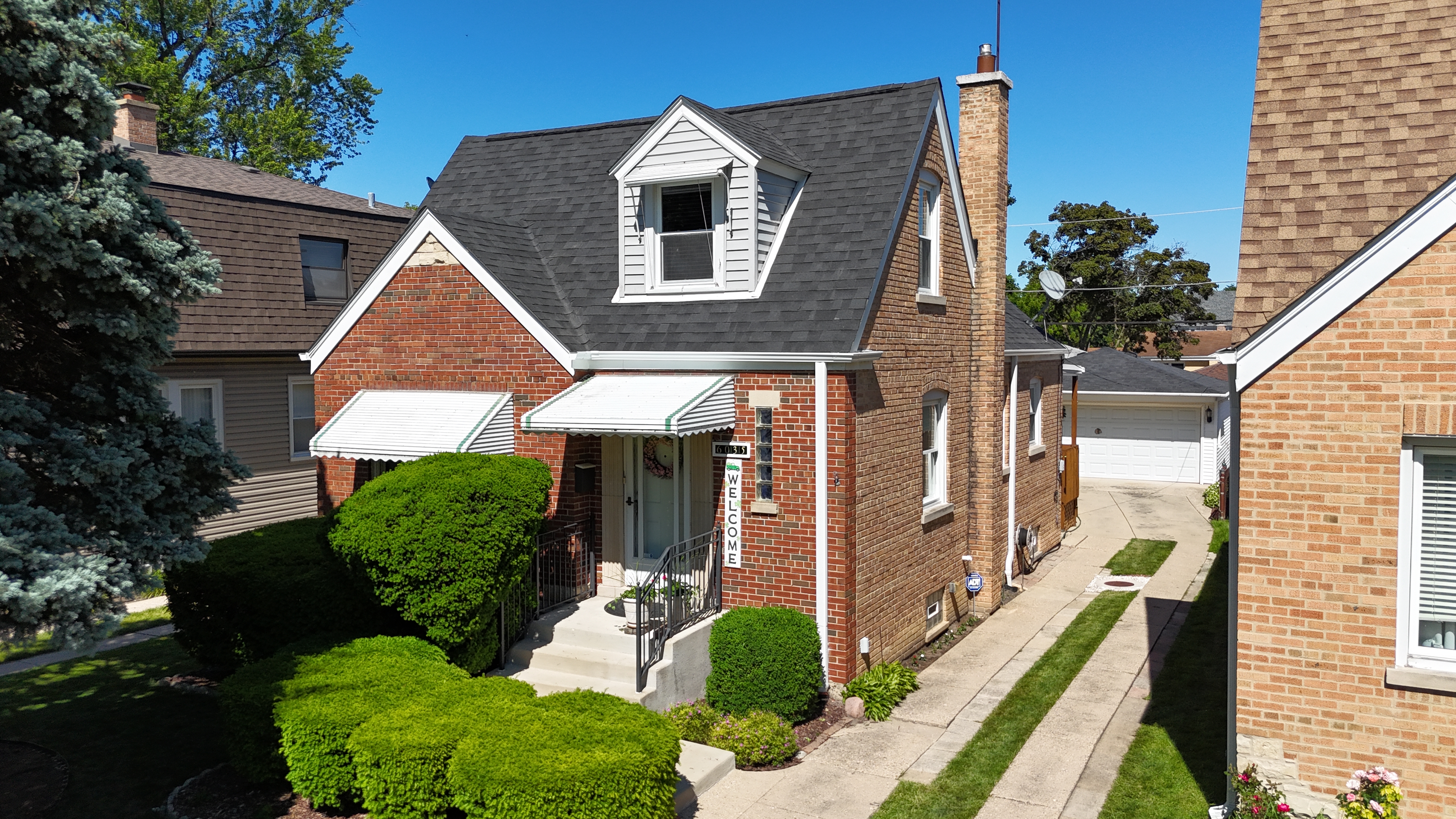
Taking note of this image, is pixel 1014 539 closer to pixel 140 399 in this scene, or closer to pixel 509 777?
pixel 509 777

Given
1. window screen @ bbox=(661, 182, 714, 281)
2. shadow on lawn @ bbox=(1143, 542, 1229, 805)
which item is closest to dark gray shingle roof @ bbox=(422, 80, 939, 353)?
window screen @ bbox=(661, 182, 714, 281)

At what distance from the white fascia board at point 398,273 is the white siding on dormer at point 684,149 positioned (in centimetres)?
258

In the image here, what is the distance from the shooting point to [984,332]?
625 inches

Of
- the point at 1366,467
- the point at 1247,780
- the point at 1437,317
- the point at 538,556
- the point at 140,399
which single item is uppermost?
the point at 1437,317

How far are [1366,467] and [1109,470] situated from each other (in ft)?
82.5

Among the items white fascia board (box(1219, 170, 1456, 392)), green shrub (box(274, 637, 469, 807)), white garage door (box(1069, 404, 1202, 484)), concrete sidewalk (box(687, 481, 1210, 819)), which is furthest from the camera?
white garage door (box(1069, 404, 1202, 484))

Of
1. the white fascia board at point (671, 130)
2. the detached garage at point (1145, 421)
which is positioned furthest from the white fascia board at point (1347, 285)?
the detached garage at point (1145, 421)

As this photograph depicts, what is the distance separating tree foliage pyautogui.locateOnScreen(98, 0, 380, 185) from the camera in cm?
3409

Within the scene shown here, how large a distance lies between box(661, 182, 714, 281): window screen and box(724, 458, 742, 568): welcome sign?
111 inches

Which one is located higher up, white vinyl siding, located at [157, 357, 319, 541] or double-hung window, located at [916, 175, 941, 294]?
double-hung window, located at [916, 175, 941, 294]

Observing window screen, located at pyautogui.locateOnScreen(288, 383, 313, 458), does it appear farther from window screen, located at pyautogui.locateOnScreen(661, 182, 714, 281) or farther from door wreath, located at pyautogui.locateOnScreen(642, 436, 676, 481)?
window screen, located at pyautogui.locateOnScreen(661, 182, 714, 281)

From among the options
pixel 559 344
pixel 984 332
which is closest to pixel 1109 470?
pixel 984 332

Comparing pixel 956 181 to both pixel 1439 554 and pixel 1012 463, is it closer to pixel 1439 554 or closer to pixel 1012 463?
pixel 1012 463

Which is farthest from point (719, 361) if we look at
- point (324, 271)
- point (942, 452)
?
point (324, 271)
